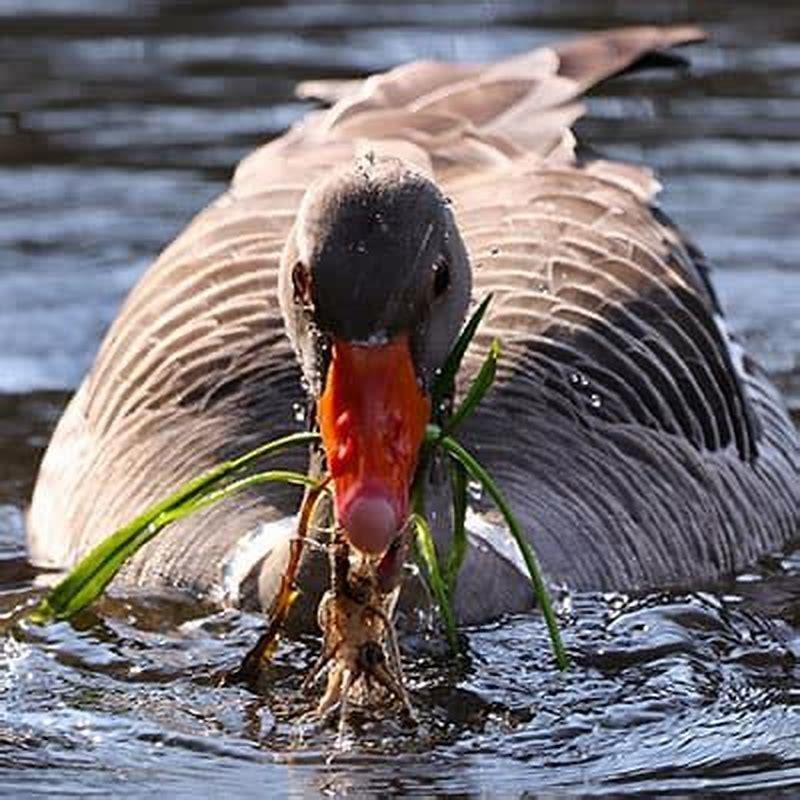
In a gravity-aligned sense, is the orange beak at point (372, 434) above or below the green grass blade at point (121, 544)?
above

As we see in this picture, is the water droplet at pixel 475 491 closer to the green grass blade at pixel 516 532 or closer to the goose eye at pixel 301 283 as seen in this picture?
the green grass blade at pixel 516 532

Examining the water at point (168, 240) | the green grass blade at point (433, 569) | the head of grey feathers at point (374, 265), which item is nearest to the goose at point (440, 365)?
the head of grey feathers at point (374, 265)

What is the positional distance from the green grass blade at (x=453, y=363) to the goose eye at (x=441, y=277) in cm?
11

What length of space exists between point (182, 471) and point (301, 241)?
1.70 metres

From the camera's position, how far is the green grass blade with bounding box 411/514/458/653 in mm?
8391

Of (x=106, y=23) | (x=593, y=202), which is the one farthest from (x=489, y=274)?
(x=106, y=23)

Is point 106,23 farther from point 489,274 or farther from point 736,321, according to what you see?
point 489,274

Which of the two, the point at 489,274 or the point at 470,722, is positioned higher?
the point at 489,274

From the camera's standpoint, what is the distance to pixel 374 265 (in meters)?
8.26

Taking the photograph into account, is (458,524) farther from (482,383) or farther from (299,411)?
(299,411)

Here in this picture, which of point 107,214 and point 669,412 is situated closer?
point 669,412

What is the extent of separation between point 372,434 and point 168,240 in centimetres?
645

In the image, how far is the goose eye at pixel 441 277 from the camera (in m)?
8.45

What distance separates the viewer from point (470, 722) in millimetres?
8586
